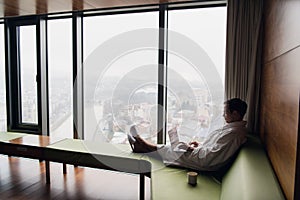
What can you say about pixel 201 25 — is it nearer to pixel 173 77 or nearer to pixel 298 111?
pixel 173 77

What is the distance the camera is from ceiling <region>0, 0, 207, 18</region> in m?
3.01

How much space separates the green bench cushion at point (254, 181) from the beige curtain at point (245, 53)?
89cm

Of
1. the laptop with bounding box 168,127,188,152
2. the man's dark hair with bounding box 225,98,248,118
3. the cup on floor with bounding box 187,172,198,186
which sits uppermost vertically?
the man's dark hair with bounding box 225,98,248,118

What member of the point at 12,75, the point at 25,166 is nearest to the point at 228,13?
the point at 25,166

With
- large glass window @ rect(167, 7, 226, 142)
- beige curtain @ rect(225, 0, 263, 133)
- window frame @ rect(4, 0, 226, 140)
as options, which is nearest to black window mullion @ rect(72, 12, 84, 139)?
window frame @ rect(4, 0, 226, 140)

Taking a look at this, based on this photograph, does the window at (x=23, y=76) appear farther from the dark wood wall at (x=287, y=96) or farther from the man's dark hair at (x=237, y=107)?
the dark wood wall at (x=287, y=96)

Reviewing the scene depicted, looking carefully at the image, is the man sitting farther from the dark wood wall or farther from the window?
the window

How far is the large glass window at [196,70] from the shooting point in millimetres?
3143

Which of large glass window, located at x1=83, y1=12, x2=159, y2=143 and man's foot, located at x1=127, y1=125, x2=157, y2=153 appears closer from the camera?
man's foot, located at x1=127, y1=125, x2=157, y2=153

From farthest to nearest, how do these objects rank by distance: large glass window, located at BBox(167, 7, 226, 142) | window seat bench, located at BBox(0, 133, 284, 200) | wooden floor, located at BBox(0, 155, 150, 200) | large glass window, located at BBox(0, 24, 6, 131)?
large glass window, located at BBox(0, 24, 6, 131) → large glass window, located at BBox(167, 7, 226, 142) → wooden floor, located at BBox(0, 155, 150, 200) → window seat bench, located at BBox(0, 133, 284, 200)

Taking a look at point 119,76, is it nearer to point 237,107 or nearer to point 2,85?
point 237,107

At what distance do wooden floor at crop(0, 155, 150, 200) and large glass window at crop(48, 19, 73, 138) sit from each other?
728 mm

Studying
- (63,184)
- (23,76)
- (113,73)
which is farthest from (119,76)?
(23,76)

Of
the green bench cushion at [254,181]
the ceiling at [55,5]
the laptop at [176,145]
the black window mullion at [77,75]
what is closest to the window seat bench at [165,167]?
the green bench cushion at [254,181]
